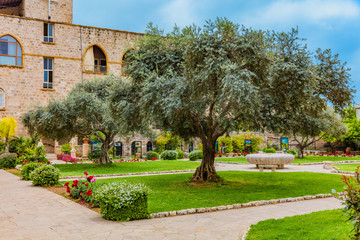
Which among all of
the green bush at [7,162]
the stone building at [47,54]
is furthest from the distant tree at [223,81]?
the stone building at [47,54]

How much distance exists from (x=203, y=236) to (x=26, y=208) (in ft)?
17.0

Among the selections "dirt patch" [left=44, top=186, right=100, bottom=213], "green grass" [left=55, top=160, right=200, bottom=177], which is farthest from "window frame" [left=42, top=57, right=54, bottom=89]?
"dirt patch" [left=44, top=186, right=100, bottom=213]

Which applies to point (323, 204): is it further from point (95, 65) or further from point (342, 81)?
point (95, 65)

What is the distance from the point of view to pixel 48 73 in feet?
108

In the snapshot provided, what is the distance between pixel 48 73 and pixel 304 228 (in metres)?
32.1

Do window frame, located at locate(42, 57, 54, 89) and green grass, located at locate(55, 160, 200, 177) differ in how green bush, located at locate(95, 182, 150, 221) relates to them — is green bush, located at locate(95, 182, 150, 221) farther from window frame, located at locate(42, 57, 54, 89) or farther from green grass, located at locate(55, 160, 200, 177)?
window frame, located at locate(42, 57, 54, 89)

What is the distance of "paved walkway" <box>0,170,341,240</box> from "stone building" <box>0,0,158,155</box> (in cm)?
2337

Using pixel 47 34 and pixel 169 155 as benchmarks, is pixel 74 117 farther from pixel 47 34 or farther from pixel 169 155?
pixel 47 34

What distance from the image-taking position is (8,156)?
21109 millimetres

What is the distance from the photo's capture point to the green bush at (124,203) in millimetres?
6992

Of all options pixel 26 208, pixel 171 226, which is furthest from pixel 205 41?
pixel 26 208

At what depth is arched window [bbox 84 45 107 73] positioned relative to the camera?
34750 millimetres

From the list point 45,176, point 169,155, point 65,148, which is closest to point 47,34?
point 65,148

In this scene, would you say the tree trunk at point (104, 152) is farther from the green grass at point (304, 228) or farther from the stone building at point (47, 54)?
the green grass at point (304, 228)
